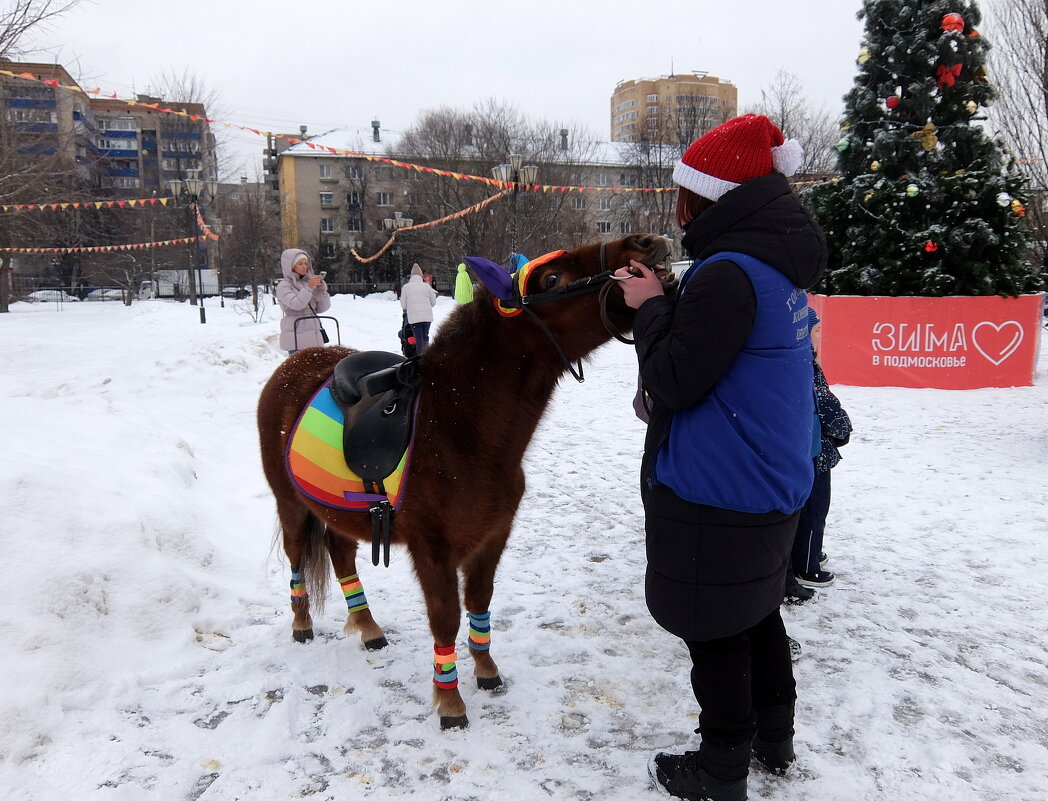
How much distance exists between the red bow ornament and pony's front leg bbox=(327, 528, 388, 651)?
11.4 metres

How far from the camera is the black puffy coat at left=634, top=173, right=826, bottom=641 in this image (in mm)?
1704

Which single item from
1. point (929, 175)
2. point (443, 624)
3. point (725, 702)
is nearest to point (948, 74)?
point (929, 175)

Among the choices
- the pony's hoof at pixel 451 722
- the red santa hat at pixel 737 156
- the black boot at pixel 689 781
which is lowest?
the pony's hoof at pixel 451 722

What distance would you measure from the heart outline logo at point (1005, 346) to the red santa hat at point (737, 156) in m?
9.37

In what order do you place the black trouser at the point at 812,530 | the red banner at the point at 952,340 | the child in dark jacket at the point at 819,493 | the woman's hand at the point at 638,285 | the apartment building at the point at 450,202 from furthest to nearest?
the apartment building at the point at 450,202 → the red banner at the point at 952,340 → the black trouser at the point at 812,530 → the child in dark jacket at the point at 819,493 → the woman's hand at the point at 638,285

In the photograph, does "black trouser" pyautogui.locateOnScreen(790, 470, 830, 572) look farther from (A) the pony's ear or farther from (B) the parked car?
(B) the parked car

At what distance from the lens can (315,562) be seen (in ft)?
11.0

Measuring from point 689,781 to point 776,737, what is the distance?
14.8 inches

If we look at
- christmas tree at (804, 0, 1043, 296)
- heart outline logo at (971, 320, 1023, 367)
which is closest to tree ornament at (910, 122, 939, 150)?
christmas tree at (804, 0, 1043, 296)

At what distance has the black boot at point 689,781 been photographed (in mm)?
2074

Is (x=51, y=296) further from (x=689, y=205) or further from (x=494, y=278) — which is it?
(x=689, y=205)

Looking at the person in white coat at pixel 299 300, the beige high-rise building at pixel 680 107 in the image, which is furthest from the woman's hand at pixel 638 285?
the beige high-rise building at pixel 680 107

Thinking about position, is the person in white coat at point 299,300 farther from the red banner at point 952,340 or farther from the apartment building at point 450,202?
the apartment building at point 450,202

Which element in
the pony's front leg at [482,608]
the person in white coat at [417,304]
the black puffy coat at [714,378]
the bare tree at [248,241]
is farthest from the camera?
the bare tree at [248,241]
